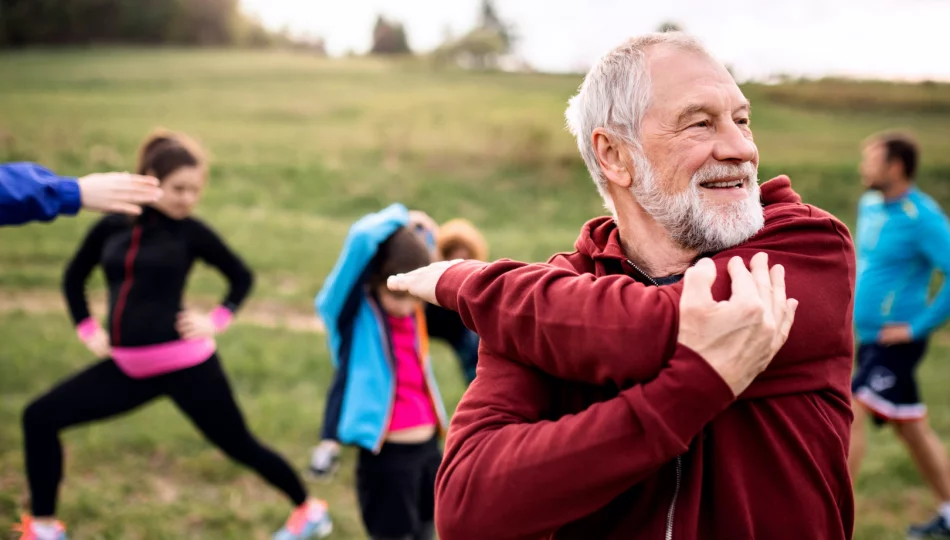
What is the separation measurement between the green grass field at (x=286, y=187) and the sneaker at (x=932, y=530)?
15cm

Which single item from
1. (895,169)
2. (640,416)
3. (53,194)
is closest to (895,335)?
(895,169)

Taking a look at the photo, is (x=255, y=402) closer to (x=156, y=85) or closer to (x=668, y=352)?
(x=668, y=352)

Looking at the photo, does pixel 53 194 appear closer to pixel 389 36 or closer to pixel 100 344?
pixel 100 344

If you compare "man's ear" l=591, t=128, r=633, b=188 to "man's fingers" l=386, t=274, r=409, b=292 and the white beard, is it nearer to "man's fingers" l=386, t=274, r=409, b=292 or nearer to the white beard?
the white beard

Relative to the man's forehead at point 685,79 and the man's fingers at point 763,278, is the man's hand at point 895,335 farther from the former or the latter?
the man's fingers at point 763,278

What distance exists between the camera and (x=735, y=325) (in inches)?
52.6

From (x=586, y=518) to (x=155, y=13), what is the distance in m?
39.5

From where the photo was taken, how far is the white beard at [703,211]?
1.72 metres

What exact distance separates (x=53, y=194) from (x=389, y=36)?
49530 millimetres

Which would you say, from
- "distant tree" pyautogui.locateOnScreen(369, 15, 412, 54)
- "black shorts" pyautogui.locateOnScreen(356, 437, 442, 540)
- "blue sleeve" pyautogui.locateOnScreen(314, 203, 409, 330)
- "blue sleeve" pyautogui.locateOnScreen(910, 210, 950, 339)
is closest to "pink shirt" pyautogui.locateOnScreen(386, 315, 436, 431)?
"black shorts" pyautogui.locateOnScreen(356, 437, 442, 540)

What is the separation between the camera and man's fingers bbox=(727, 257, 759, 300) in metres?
1.38

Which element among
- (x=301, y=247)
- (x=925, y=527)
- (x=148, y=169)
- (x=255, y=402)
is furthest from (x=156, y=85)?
(x=925, y=527)

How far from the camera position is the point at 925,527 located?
502 centimetres

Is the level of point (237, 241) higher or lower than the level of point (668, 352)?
lower
